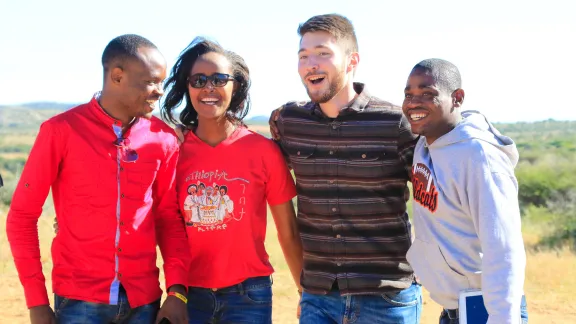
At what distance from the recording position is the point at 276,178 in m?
4.08

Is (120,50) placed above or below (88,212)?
above

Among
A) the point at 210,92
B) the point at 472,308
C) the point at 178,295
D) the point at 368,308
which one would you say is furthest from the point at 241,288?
the point at 472,308

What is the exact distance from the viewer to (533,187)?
2261 centimetres

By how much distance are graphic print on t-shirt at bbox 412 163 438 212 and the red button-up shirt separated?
131cm

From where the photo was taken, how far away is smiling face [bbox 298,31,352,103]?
391 cm

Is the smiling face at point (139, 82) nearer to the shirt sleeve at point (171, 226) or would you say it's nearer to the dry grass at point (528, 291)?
the shirt sleeve at point (171, 226)

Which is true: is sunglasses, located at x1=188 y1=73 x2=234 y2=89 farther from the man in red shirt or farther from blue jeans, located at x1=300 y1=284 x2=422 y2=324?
blue jeans, located at x1=300 y1=284 x2=422 y2=324

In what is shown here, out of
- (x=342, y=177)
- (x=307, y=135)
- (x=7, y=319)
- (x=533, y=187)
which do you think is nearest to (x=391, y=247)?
(x=342, y=177)

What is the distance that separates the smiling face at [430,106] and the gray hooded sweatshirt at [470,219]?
74 mm

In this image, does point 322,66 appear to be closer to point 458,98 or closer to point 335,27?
point 335,27

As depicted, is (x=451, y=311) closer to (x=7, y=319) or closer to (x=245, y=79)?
(x=245, y=79)

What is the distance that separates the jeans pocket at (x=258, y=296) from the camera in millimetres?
3902

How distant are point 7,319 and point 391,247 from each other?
6.04 metres

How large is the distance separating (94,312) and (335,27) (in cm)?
199
